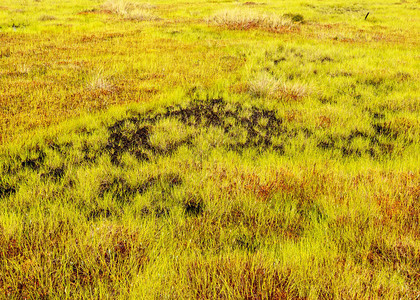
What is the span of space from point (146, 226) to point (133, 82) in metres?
5.30

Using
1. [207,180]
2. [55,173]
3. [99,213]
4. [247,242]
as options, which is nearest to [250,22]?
[207,180]

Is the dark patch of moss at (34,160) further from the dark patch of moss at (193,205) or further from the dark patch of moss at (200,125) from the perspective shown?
the dark patch of moss at (193,205)

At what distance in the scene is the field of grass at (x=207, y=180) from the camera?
6.24 feet

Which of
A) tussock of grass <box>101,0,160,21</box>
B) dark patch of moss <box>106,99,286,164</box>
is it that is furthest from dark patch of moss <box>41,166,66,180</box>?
tussock of grass <box>101,0,160,21</box>

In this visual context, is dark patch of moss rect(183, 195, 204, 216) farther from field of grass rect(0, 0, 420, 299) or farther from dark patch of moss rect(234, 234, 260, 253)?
dark patch of moss rect(234, 234, 260, 253)

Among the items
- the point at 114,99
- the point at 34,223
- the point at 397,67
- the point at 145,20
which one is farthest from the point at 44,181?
the point at 145,20

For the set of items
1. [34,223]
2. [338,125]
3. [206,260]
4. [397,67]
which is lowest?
[206,260]

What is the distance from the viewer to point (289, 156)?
155 inches

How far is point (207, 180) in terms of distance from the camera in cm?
324

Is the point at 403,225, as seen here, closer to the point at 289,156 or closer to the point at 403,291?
the point at 403,291

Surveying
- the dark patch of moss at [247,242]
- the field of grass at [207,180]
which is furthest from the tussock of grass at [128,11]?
the dark patch of moss at [247,242]

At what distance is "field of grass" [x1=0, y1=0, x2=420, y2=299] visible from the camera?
190 cm

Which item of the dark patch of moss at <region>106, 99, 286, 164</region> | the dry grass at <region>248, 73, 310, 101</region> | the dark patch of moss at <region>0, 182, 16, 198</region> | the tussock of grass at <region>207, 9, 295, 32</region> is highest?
the tussock of grass at <region>207, 9, 295, 32</region>

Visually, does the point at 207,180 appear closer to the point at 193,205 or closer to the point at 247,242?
the point at 193,205
